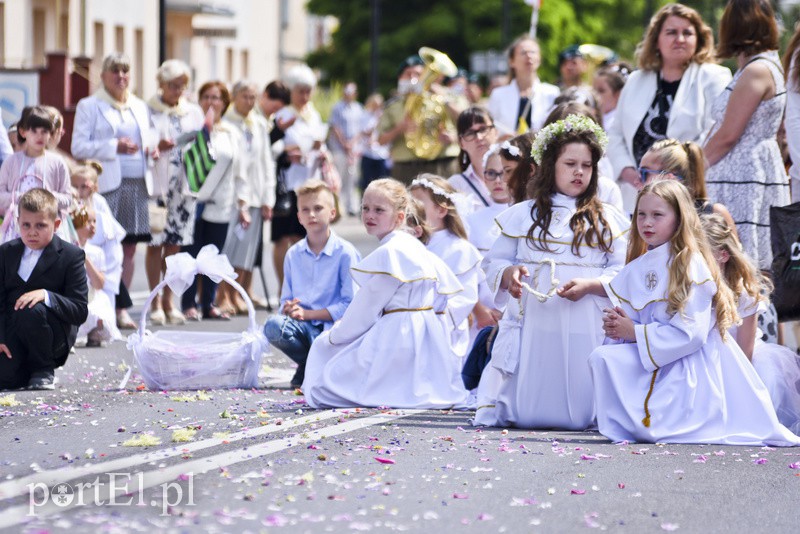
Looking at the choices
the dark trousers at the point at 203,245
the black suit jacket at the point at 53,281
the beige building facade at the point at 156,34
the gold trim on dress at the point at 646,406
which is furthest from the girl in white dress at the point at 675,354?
the beige building facade at the point at 156,34

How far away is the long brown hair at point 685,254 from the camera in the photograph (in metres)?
8.64

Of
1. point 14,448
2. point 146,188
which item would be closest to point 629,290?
point 14,448

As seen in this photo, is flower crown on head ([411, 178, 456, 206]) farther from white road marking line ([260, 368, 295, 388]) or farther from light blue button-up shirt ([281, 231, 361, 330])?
white road marking line ([260, 368, 295, 388])

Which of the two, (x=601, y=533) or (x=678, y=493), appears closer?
(x=601, y=533)

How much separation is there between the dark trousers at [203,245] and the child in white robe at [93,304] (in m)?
1.88

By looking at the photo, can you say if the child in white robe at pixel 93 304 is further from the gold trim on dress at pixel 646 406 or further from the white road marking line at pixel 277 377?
the gold trim on dress at pixel 646 406

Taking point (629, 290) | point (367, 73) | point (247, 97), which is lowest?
point (629, 290)

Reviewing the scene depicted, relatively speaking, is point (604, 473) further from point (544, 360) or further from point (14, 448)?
point (14, 448)

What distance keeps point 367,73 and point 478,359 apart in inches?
1925

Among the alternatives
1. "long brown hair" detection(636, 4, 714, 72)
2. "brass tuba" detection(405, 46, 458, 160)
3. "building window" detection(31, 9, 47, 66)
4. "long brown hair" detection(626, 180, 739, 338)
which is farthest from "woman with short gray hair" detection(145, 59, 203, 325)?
"building window" detection(31, 9, 47, 66)

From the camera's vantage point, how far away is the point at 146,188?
47.4 ft

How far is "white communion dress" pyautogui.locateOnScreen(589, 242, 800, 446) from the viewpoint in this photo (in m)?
8.54

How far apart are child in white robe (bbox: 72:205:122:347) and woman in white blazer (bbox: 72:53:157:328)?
1011mm

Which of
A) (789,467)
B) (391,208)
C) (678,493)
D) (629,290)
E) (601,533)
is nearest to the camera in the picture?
(601,533)
